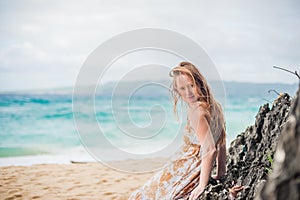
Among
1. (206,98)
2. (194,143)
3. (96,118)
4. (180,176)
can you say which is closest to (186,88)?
(206,98)

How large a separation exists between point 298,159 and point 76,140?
33.7ft

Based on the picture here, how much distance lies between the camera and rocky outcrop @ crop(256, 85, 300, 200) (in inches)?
20.5

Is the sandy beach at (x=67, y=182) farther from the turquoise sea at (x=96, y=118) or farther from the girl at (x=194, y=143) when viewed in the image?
the turquoise sea at (x=96, y=118)

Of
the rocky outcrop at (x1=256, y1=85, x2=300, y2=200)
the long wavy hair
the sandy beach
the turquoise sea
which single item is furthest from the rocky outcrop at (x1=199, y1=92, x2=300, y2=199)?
the turquoise sea

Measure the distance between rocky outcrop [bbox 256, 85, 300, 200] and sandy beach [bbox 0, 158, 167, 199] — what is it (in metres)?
3.18

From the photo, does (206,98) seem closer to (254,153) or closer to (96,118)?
(254,153)

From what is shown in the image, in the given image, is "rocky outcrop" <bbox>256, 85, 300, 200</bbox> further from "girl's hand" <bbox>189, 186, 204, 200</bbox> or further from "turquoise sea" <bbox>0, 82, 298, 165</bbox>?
"turquoise sea" <bbox>0, 82, 298, 165</bbox>

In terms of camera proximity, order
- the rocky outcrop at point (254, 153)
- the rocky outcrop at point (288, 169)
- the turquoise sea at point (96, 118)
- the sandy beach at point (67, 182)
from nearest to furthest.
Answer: the rocky outcrop at point (288, 169) < the rocky outcrop at point (254, 153) < the sandy beach at point (67, 182) < the turquoise sea at point (96, 118)

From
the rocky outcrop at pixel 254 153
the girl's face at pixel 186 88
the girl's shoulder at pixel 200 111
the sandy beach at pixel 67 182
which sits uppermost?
the girl's face at pixel 186 88

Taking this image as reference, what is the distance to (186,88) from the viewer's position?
183cm

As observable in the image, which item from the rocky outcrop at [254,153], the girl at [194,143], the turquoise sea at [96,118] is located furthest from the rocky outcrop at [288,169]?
the turquoise sea at [96,118]

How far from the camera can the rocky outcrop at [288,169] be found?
521 millimetres

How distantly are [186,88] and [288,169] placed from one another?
1.30 m

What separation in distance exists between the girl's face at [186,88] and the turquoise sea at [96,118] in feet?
21.9
